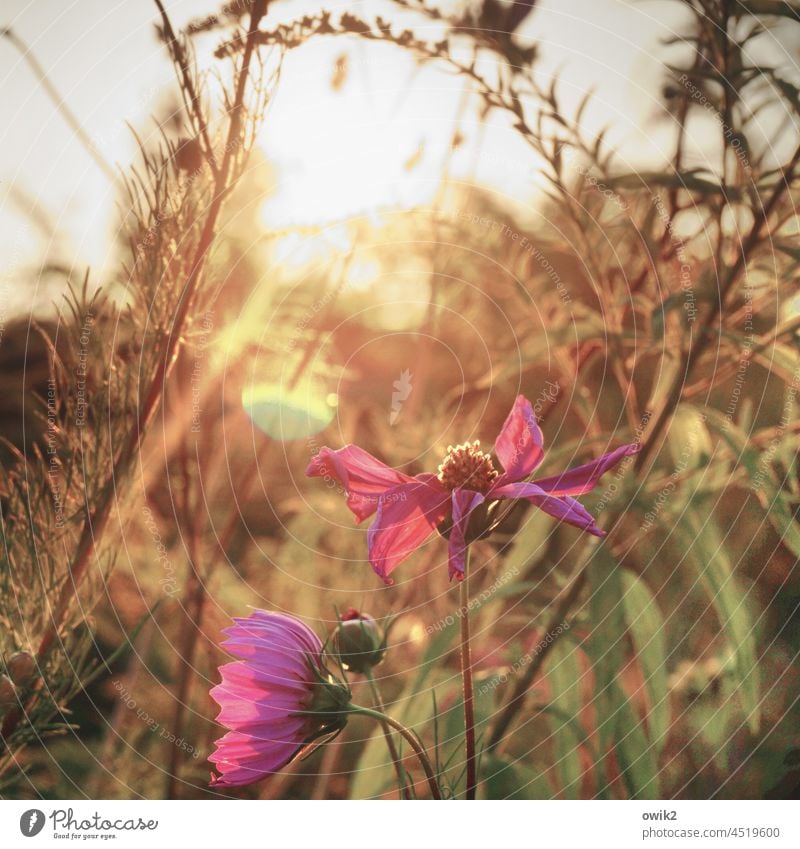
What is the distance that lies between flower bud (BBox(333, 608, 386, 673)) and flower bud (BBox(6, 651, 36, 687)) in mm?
Answer: 228

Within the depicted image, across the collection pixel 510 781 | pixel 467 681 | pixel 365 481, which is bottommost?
pixel 510 781

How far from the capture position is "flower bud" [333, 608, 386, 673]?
0.41m

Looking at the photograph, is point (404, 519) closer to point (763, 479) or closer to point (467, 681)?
point (467, 681)

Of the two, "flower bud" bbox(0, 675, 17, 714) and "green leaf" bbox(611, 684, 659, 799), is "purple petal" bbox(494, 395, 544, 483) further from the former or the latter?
"flower bud" bbox(0, 675, 17, 714)

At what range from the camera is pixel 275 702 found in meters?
0.41

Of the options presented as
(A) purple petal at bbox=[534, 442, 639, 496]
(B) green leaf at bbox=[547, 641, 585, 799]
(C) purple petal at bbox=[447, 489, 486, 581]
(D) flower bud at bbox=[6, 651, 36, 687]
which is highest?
(A) purple petal at bbox=[534, 442, 639, 496]

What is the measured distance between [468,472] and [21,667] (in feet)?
1.03

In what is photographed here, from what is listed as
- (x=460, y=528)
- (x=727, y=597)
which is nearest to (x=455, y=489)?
(x=460, y=528)

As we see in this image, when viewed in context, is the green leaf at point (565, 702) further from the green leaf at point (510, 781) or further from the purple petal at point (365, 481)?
the purple petal at point (365, 481)

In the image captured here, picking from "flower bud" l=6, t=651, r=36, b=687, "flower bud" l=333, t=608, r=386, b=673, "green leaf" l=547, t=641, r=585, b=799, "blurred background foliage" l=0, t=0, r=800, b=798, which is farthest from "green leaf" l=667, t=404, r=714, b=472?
"flower bud" l=6, t=651, r=36, b=687

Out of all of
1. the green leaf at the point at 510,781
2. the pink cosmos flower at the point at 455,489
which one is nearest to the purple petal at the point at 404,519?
the pink cosmos flower at the point at 455,489

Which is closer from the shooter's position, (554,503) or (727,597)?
(554,503)
